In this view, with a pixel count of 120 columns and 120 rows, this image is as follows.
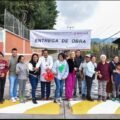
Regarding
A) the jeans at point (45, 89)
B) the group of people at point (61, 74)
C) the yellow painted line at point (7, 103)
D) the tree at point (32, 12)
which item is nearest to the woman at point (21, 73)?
the group of people at point (61, 74)

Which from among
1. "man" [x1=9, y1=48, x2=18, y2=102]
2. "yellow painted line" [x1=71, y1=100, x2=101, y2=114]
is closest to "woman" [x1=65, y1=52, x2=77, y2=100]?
"yellow painted line" [x1=71, y1=100, x2=101, y2=114]

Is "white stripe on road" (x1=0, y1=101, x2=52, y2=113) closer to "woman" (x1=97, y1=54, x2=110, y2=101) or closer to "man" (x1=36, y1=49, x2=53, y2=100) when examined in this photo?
"man" (x1=36, y1=49, x2=53, y2=100)

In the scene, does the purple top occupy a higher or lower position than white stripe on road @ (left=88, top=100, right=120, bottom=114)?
higher

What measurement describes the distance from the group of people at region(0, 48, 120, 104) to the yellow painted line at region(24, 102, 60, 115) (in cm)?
68

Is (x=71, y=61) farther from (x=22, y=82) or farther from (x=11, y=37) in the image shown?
(x=11, y=37)

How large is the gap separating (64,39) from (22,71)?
2358 millimetres

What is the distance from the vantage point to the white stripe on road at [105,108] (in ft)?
38.7

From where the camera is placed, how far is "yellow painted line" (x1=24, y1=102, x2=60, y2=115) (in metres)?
11.7

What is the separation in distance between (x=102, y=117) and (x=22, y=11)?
50.3 m

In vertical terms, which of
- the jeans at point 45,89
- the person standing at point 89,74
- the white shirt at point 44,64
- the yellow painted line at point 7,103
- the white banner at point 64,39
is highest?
the white banner at point 64,39

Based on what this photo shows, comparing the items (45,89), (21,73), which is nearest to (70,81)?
(45,89)

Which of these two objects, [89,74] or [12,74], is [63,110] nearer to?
[89,74]

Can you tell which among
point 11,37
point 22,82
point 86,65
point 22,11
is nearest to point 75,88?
point 86,65

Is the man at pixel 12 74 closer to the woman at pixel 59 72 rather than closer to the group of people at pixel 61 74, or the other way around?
the group of people at pixel 61 74
